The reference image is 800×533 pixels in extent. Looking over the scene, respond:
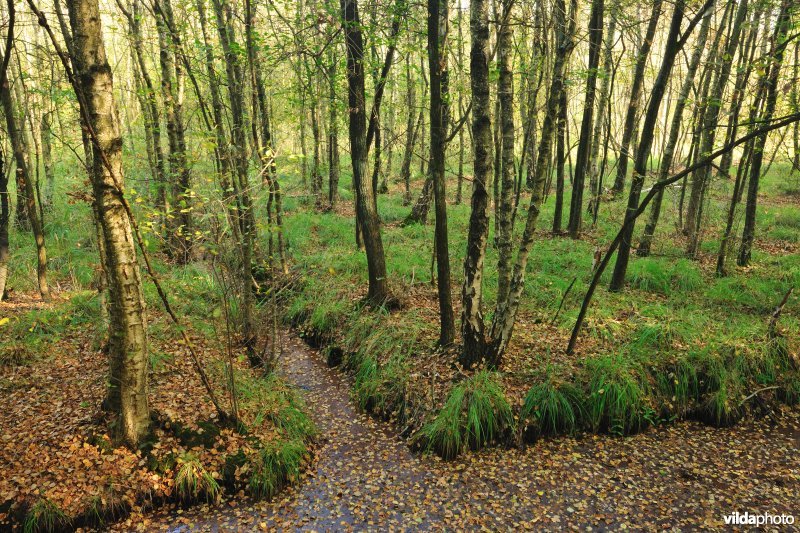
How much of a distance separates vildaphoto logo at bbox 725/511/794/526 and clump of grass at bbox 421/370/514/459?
2.41 metres

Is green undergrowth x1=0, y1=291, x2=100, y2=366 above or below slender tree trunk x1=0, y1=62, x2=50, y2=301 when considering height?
below

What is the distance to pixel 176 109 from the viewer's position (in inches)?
437

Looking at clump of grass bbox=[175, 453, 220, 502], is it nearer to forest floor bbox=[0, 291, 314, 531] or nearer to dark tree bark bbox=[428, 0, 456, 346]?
forest floor bbox=[0, 291, 314, 531]

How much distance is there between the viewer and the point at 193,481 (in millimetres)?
4926

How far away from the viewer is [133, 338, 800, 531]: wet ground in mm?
4715

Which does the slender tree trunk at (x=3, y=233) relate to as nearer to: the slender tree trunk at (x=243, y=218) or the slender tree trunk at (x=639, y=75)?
the slender tree trunk at (x=243, y=218)

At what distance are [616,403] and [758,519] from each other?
1848mm

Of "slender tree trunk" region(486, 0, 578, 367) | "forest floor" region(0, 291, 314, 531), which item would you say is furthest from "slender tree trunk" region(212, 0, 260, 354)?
"slender tree trunk" region(486, 0, 578, 367)

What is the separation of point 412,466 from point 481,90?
193 inches

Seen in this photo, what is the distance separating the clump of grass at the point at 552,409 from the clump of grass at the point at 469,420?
323 millimetres

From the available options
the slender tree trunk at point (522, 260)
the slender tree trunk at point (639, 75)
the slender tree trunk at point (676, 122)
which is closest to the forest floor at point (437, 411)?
the slender tree trunk at point (522, 260)

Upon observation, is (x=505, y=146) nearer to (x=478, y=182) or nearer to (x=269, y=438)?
(x=478, y=182)

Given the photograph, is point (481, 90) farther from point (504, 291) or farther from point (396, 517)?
point (396, 517)

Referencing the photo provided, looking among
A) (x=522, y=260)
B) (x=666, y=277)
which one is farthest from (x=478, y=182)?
(x=666, y=277)
